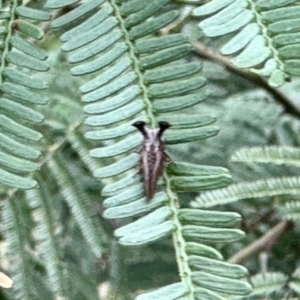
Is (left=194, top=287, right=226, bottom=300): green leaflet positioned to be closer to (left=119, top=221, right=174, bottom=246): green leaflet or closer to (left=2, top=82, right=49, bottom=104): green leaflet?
(left=119, top=221, right=174, bottom=246): green leaflet

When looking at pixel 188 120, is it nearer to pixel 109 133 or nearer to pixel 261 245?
pixel 109 133

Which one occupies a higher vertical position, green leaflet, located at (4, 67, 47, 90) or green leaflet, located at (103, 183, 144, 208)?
green leaflet, located at (4, 67, 47, 90)

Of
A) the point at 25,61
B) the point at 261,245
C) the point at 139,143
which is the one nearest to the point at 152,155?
the point at 139,143

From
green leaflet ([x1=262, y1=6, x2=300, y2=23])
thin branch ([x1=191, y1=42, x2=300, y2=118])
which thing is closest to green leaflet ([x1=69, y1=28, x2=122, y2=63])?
green leaflet ([x1=262, y1=6, x2=300, y2=23])

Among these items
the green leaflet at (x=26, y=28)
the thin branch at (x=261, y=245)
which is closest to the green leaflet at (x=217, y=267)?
the green leaflet at (x=26, y=28)

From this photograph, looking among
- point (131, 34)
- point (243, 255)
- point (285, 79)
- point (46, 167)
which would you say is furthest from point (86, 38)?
point (243, 255)

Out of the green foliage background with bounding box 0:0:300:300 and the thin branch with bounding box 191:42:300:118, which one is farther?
the thin branch with bounding box 191:42:300:118
